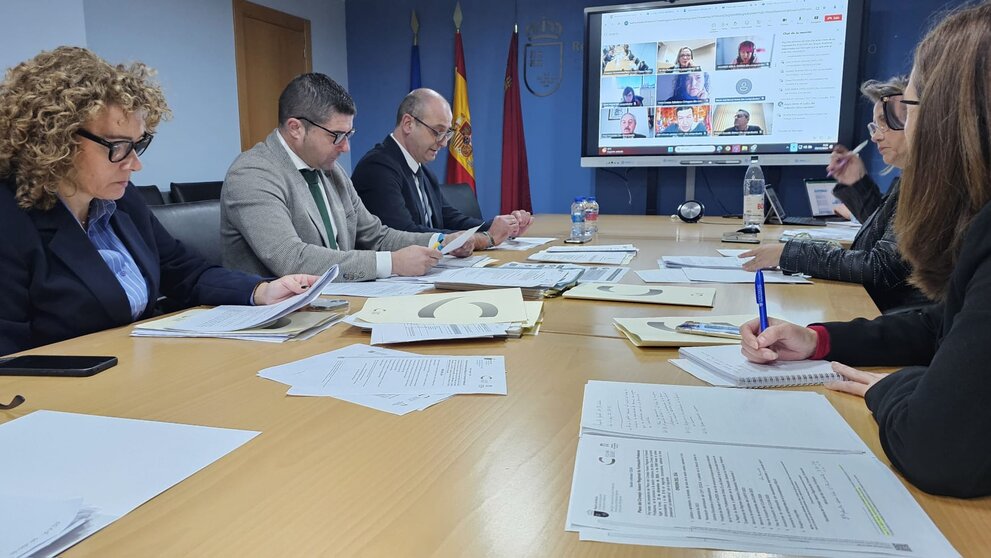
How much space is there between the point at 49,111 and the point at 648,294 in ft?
4.29

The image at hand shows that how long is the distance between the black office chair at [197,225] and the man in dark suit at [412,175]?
823mm

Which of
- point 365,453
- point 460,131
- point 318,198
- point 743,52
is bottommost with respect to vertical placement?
point 365,453

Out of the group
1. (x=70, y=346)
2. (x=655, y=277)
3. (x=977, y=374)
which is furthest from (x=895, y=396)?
(x=70, y=346)

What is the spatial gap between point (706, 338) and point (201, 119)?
380 centimetres

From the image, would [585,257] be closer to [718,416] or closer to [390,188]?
[390,188]

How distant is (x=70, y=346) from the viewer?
1.19 metres

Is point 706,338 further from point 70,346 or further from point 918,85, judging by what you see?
point 70,346

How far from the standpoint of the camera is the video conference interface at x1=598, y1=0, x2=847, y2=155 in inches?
146

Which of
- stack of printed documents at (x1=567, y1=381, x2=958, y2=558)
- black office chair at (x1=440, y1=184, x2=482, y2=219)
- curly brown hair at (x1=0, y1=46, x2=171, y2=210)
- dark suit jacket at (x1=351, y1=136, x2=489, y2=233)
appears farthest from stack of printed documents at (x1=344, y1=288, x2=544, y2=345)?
black office chair at (x1=440, y1=184, x2=482, y2=219)

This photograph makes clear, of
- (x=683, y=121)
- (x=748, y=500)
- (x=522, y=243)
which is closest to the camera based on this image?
(x=748, y=500)

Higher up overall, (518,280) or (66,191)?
(66,191)

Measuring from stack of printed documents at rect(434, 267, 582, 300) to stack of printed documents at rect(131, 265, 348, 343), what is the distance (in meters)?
0.34

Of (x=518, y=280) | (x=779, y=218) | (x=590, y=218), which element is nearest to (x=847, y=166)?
(x=779, y=218)

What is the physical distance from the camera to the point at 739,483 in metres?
0.64
